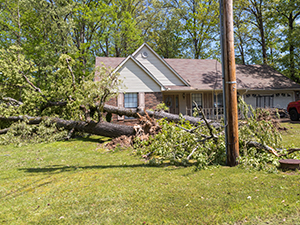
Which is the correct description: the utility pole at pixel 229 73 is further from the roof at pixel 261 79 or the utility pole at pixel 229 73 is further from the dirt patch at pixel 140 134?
the roof at pixel 261 79

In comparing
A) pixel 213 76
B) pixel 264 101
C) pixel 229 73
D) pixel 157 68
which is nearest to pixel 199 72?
pixel 213 76

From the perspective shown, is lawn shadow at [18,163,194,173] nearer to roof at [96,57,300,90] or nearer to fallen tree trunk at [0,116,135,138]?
fallen tree trunk at [0,116,135,138]

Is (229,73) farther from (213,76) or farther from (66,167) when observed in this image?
(213,76)

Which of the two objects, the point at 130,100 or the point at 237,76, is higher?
the point at 237,76

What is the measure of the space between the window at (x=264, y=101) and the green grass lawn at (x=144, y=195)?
17844 millimetres

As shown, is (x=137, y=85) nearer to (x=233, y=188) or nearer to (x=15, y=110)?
(x=15, y=110)

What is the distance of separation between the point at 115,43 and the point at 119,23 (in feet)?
8.92

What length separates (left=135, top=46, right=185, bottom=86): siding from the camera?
18.3 m

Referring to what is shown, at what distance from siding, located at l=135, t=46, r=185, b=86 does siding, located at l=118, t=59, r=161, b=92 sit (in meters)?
1.55

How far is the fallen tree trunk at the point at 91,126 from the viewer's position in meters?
10.1

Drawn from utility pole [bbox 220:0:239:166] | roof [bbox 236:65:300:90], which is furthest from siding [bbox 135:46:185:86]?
utility pole [bbox 220:0:239:166]

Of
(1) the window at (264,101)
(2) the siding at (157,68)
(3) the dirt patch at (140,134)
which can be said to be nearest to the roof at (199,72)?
(2) the siding at (157,68)

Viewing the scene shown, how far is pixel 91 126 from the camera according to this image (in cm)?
1117

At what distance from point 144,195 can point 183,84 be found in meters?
15.0
